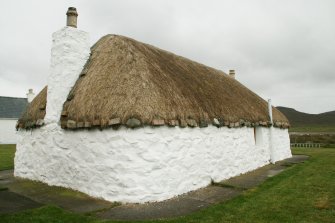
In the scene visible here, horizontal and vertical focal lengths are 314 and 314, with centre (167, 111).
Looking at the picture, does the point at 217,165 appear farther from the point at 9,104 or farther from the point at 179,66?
the point at 9,104

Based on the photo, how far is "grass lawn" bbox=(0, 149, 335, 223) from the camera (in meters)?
7.14

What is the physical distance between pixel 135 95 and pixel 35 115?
5167 mm

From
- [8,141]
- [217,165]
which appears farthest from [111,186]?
[8,141]

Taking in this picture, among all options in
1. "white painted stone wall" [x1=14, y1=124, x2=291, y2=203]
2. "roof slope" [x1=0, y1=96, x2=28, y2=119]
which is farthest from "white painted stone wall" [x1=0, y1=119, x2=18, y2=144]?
"white painted stone wall" [x1=14, y1=124, x2=291, y2=203]

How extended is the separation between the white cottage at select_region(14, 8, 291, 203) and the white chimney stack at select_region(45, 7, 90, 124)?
0.03 metres

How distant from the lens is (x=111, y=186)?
8.83 meters

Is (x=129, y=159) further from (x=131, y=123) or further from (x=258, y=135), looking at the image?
(x=258, y=135)

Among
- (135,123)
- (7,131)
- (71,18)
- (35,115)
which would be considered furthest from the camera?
(7,131)

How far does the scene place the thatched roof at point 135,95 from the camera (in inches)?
363

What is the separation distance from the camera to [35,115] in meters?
12.4

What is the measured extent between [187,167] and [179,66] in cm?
596

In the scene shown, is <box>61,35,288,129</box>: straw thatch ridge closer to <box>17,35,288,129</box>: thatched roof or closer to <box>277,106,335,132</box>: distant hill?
<box>17,35,288,129</box>: thatched roof

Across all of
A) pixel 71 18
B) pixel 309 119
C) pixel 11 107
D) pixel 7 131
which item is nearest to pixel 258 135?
pixel 71 18

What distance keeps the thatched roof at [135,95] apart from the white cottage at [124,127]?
4 cm
